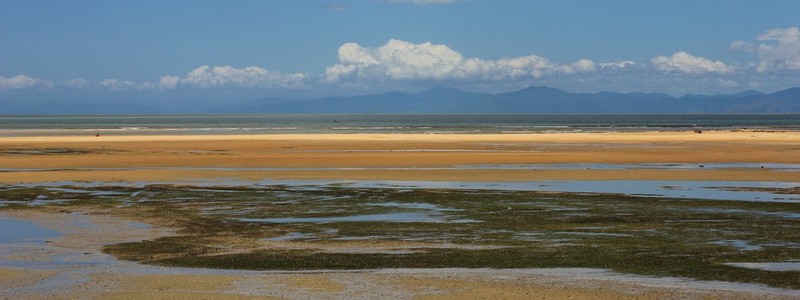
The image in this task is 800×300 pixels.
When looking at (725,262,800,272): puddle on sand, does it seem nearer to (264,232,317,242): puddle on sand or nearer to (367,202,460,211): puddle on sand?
(264,232,317,242): puddle on sand

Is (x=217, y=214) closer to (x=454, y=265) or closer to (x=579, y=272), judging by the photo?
(x=454, y=265)

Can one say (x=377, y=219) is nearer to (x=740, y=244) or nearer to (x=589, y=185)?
(x=740, y=244)

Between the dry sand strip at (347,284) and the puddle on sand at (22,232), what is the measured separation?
3.41 m

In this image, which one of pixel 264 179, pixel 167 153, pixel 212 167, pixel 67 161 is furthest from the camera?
pixel 167 153

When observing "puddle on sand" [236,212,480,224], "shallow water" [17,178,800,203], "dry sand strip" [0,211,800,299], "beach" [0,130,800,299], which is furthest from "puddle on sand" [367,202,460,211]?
"dry sand strip" [0,211,800,299]

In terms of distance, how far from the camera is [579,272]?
14914mm

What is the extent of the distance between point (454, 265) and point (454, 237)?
333cm

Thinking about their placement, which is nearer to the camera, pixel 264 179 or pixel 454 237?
pixel 454 237

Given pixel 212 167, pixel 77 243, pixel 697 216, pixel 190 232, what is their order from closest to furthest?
pixel 77 243 < pixel 190 232 < pixel 697 216 < pixel 212 167

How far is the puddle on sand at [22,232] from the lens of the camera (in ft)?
62.9

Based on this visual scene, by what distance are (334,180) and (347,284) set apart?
19.7 m

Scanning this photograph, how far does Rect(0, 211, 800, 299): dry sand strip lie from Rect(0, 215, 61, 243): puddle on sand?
341 cm

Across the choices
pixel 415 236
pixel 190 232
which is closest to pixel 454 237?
pixel 415 236

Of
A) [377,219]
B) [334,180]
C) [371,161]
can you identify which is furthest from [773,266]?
[371,161]
